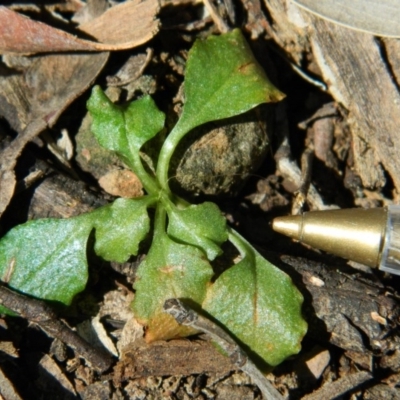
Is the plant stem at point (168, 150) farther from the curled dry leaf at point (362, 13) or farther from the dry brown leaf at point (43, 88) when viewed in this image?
the curled dry leaf at point (362, 13)

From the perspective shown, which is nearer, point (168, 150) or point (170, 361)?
point (170, 361)

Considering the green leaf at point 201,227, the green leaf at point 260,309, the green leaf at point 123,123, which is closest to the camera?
the green leaf at point 260,309

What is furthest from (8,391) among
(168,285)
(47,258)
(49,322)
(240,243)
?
(240,243)

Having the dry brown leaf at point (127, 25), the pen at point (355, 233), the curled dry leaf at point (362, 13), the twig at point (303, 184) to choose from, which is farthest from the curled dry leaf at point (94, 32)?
the pen at point (355, 233)

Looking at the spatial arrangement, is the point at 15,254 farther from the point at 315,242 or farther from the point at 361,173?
the point at 361,173

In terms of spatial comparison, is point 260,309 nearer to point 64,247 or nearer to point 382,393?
point 382,393

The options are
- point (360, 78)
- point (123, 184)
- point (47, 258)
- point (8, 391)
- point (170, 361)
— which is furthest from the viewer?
point (360, 78)

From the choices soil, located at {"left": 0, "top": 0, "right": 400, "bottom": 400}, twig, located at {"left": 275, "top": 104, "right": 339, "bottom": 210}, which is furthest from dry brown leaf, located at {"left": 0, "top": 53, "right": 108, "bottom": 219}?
twig, located at {"left": 275, "top": 104, "right": 339, "bottom": 210}
